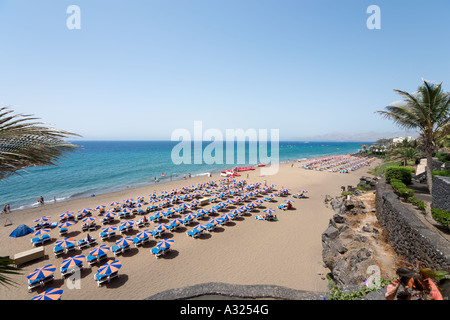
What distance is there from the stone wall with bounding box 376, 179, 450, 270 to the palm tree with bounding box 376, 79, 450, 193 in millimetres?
5948

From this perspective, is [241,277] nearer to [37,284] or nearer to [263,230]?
[263,230]

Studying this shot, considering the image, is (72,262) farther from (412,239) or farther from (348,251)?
(412,239)

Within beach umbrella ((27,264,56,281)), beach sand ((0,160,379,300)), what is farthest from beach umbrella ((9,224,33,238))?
beach umbrella ((27,264,56,281))

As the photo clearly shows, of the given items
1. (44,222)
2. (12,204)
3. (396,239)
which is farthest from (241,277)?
(12,204)

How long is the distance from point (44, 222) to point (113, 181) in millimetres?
21743

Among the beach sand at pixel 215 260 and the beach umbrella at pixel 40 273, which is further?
the beach sand at pixel 215 260

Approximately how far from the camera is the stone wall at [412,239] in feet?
16.6

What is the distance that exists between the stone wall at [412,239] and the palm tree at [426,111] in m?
5.95

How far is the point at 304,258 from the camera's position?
11.0m

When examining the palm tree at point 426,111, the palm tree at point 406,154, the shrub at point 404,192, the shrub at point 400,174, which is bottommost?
the shrub at point 404,192

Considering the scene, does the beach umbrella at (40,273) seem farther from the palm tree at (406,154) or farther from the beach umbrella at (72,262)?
the palm tree at (406,154)

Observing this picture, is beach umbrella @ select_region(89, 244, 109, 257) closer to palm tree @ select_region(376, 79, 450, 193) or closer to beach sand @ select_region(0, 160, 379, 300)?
beach sand @ select_region(0, 160, 379, 300)

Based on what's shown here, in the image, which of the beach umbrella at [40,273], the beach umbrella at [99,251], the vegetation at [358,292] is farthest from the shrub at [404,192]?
the beach umbrella at [40,273]
